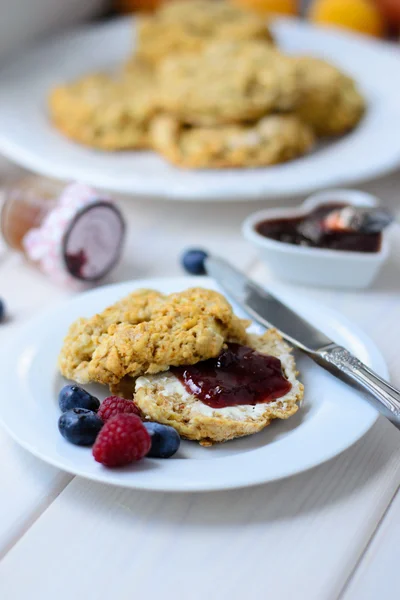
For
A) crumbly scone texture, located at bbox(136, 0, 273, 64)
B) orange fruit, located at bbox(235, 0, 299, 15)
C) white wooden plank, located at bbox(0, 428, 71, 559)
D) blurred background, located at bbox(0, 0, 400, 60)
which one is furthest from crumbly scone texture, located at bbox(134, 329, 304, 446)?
orange fruit, located at bbox(235, 0, 299, 15)

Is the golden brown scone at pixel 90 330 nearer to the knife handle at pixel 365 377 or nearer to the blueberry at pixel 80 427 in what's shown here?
the blueberry at pixel 80 427

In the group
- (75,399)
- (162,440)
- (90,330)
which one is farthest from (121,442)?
(90,330)

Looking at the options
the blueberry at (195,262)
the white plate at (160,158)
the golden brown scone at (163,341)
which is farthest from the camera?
the white plate at (160,158)

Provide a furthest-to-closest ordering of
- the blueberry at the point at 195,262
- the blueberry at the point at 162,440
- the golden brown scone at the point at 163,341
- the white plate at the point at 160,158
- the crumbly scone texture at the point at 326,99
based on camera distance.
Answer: the crumbly scone texture at the point at 326,99 < the white plate at the point at 160,158 < the blueberry at the point at 195,262 < the golden brown scone at the point at 163,341 < the blueberry at the point at 162,440

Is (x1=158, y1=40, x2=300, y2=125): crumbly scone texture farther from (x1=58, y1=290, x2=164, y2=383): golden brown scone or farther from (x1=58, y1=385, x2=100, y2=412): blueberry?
(x1=58, y1=385, x2=100, y2=412): blueberry

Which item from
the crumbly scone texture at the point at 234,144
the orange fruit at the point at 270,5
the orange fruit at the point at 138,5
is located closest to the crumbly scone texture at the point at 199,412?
the crumbly scone texture at the point at 234,144

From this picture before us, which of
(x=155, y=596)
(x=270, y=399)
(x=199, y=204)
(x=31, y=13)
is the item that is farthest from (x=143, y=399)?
(x=31, y=13)

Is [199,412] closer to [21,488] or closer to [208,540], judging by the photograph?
[208,540]
